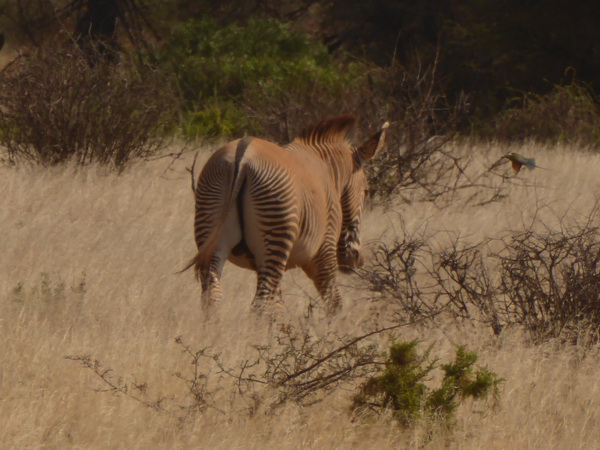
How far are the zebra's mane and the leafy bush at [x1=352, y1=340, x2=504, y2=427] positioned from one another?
2918mm

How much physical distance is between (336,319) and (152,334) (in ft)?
4.61

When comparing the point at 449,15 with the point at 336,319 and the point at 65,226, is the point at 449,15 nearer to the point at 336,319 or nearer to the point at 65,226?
the point at 65,226

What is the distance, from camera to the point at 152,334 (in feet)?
18.5

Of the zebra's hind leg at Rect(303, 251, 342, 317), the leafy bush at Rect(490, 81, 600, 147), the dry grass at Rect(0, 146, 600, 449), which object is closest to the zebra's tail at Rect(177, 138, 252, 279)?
the dry grass at Rect(0, 146, 600, 449)

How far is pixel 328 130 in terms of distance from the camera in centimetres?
777

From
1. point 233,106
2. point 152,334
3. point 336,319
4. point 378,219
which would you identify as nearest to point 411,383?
point 152,334

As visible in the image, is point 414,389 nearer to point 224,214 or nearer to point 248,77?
point 224,214

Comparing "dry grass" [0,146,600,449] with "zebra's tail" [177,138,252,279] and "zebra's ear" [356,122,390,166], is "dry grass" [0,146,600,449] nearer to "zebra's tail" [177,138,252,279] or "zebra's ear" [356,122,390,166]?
"zebra's tail" [177,138,252,279]

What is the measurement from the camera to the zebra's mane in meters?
7.74

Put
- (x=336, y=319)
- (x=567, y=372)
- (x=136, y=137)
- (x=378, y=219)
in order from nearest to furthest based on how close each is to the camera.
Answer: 1. (x=567, y=372)
2. (x=336, y=319)
3. (x=378, y=219)
4. (x=136, y=137)

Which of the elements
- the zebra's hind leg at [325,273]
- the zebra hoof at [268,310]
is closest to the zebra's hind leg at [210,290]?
the zebra hoof at [268,310]

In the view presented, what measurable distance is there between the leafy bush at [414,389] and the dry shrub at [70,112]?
24.3ft

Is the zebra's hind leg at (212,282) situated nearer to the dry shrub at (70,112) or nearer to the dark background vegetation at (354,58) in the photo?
the dry shrub at (70,112)

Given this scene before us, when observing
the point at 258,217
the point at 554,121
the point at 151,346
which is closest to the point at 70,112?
the point at 258,217
